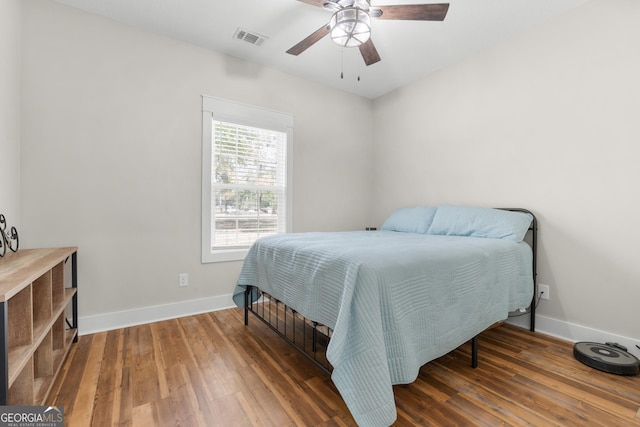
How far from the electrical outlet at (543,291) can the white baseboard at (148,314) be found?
9.37ft

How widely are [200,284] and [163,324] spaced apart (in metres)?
0.46

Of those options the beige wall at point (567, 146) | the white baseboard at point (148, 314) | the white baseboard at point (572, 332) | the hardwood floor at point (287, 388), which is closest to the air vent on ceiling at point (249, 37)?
the beige wall at point (567, 146)

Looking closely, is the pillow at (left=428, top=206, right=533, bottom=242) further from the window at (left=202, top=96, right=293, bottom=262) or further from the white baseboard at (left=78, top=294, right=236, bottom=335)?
the white baseboard at (left=78, top=294, right=236, bottom=335)

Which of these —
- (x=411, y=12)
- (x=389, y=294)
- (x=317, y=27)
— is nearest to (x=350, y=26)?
(x=411, y=12)

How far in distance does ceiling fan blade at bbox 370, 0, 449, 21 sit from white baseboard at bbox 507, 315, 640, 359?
2496 mm

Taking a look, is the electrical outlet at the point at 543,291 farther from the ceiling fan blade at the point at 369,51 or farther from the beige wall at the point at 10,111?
the beige wall at the point at 10,111

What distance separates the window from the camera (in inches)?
115

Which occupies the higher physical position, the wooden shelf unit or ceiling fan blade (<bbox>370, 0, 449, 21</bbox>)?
ceiling fan blade (<bbox>370, 0, 449, 21</bbox>)

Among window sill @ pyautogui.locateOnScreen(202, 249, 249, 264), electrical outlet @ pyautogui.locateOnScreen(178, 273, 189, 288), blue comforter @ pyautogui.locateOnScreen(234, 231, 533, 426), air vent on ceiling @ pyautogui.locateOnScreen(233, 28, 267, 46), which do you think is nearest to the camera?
blue comforter @ pyautogui.locateOnScreen(234, 231, 533, 426)

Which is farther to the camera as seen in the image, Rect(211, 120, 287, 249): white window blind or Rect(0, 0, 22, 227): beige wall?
Rect(211, 120, 287, 249): white window blind

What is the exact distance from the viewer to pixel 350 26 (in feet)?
6.19

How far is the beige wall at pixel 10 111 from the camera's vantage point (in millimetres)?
1853

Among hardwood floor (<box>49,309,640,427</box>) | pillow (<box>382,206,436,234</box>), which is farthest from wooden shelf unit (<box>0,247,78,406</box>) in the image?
pillow (<box>382,206,436,234</box>)

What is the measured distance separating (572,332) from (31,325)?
3.45m
